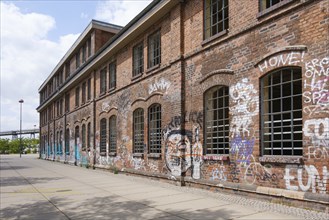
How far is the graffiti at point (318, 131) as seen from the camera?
6.71m

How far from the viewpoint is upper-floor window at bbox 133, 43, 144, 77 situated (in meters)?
15.4

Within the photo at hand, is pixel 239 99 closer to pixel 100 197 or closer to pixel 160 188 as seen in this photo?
pixel 160 188

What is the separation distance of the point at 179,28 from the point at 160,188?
18.4 ft

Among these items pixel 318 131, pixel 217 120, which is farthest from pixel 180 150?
pixel 318 131

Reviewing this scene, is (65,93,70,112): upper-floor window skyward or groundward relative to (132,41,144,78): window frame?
groundward

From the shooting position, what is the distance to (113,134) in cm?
1827

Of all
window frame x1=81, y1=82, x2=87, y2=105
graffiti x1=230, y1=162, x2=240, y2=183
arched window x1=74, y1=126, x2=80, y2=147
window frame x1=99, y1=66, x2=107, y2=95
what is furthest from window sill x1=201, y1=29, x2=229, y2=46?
arched window x1=74, y1=126, x2=80, y2=147

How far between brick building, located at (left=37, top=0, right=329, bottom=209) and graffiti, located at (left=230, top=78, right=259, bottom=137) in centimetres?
3

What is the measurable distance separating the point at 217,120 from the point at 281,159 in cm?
272

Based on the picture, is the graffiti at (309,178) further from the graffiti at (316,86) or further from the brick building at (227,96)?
the graffiti at (316,86)

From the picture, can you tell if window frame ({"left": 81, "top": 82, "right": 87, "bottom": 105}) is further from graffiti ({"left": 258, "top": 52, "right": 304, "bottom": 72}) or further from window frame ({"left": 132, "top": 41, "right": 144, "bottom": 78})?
graffiti ({"left": 258, "top": 52, "right": 304, "bottom": 72})

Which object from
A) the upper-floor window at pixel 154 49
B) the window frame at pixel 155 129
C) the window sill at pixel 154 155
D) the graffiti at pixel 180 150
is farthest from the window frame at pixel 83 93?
the graffiti at pixel 180 150

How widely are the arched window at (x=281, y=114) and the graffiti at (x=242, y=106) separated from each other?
10.4 inches

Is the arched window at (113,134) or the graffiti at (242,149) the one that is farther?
the arched window at (113,134)
